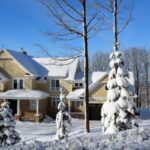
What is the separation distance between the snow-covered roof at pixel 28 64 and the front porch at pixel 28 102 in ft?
7.84

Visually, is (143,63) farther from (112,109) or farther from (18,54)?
(112,109)

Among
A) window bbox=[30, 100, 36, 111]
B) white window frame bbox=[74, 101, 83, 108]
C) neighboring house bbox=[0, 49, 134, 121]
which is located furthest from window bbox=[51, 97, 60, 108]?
window bbox=[30, 100, 36, 111]

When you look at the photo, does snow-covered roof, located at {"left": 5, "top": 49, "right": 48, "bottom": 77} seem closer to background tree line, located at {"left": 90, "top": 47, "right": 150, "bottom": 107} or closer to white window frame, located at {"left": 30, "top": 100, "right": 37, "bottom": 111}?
white window frame, located at {"left": 30, "top": 100, "right": 37, "bottom": 111}

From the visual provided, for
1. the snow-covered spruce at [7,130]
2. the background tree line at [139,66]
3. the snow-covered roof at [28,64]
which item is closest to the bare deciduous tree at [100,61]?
the background tree line at [139,66]

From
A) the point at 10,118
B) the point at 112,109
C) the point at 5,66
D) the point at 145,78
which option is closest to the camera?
the point at 112,109

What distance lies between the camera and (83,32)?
19.9 meters

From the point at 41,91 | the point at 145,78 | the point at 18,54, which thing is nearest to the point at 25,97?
the point at 41,91

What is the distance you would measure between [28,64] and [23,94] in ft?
15.7

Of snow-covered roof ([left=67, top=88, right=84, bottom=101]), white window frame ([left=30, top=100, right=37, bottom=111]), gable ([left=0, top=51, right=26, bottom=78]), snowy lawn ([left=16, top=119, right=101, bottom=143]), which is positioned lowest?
snowy lawn ([left=16, top=119, right=101, bottom=143])

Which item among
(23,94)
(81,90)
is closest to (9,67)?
(23,94)

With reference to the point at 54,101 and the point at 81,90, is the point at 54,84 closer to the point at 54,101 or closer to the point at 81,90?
the point at 54,101

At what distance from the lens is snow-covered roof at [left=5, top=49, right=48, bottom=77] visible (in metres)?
39.0

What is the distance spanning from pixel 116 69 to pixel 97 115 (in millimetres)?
23214

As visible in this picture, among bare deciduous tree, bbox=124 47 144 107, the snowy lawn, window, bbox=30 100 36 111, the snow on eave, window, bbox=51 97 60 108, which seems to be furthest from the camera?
bare deciduous tree, bbox=124 47 144 107
